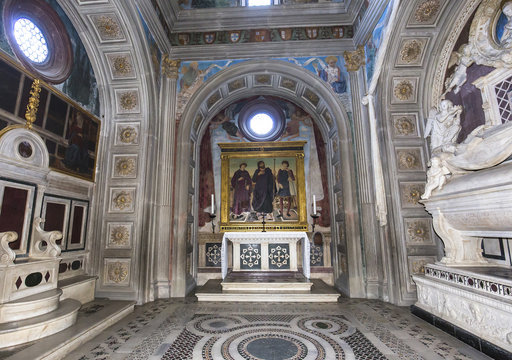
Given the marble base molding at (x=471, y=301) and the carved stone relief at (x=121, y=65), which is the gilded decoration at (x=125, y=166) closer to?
the carved stone relief at (x=121, y=65)

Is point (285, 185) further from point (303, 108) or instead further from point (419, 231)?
point (419, 231)

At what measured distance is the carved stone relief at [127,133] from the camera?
6.21 meters

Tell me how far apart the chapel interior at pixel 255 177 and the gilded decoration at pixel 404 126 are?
0.16 ft

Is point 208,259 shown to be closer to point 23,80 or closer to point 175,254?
point 175,254

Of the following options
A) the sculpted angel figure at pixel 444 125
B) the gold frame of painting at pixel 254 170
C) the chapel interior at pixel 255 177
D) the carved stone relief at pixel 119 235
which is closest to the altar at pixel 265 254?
the chapel interior at pixel 255 177

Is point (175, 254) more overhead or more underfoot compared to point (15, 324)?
more overhead

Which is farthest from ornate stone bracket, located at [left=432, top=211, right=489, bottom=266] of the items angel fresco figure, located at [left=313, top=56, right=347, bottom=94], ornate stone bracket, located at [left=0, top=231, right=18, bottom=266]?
ornate stone bracket, located at [left=0, top=231, right=18, bottom=266]

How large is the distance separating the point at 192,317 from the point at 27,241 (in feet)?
9.60

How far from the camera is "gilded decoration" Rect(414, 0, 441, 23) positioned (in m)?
4.99

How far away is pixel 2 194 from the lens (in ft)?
12.3

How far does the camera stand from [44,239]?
420cm

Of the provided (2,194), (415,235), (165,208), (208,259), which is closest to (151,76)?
(165,208)

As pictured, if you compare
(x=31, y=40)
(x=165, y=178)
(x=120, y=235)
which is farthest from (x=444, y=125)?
(x=31, y=40)

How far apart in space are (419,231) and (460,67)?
331cm
